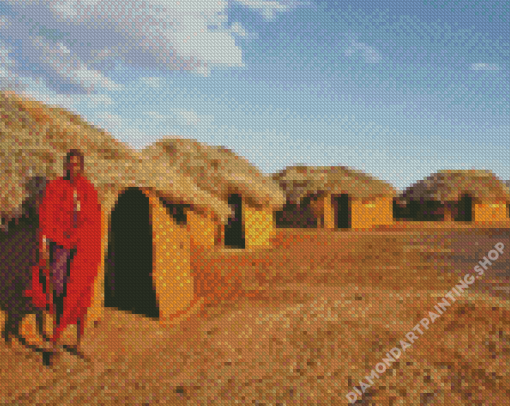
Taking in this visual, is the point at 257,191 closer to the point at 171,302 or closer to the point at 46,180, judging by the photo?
the point at 171,302

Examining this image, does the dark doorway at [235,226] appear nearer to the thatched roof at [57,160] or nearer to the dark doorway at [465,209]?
the thatched roof at [57,160]

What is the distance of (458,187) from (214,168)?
2056 cm

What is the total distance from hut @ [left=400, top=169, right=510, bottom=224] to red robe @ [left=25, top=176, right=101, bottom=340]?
26158 mm

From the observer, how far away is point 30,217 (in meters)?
3.74

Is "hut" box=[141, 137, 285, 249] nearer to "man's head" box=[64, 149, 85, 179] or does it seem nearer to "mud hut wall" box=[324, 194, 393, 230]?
"mud hut wall" box=[324, 194, 393, 230]

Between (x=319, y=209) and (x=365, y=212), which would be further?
(x=365, y=212)

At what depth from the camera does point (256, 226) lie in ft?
39.6

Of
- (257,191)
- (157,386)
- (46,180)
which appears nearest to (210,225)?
(257,191)

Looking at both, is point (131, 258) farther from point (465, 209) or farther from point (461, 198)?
point (461, 198)

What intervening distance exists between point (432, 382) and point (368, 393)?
590mm

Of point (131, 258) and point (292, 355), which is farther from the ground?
point (131, 258)

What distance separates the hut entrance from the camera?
459 centimetres

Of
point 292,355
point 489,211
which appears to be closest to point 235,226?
point 292,355

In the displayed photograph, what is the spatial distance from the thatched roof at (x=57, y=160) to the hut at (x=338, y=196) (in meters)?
14.2
